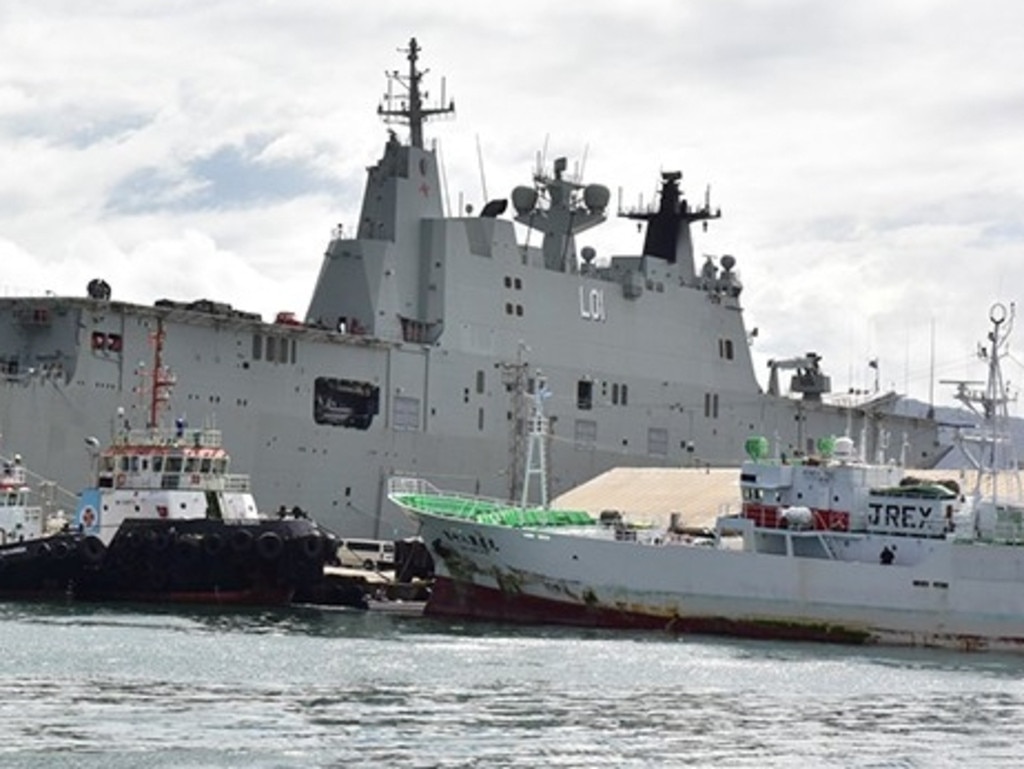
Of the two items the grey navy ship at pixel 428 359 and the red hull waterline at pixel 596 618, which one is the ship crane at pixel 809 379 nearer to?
the grey navy ship at pixel 428 359

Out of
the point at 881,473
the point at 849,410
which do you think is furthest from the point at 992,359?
the point at 849,410

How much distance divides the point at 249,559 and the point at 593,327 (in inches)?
824

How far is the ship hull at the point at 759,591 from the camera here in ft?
142

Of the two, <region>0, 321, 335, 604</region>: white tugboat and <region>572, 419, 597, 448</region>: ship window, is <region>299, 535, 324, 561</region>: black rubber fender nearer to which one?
<region>0, 321, 335, 604</region>: white tugboat

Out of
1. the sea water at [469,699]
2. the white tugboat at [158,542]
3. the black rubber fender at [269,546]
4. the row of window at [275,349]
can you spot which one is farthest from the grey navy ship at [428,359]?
the sea water at [469,699]

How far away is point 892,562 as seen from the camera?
43938 millimetres

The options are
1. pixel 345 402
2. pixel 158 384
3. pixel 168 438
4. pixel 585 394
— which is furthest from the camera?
pixel 585 394

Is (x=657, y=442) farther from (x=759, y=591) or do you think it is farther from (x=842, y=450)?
(x=759, y=591)


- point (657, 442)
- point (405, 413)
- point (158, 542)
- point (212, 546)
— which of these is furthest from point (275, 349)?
point (657, 442)

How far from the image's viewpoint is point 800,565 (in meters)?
43.8

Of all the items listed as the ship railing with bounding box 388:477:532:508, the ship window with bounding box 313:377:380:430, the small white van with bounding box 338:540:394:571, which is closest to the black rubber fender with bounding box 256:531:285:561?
the ship railing with bounding box 388:477:532:508

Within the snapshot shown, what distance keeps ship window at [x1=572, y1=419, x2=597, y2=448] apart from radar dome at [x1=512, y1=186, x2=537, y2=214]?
7.03m

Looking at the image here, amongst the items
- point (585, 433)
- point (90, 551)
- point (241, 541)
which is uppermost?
point (585, 433)

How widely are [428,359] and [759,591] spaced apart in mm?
18922
